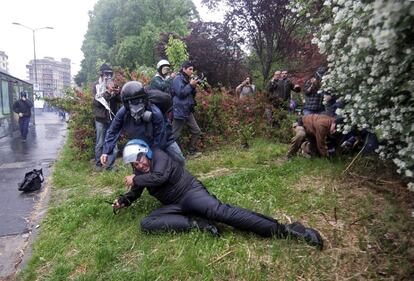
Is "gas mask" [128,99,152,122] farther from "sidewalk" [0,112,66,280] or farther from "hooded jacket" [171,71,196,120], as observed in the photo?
"hooded jacket" [171,71,196,120]

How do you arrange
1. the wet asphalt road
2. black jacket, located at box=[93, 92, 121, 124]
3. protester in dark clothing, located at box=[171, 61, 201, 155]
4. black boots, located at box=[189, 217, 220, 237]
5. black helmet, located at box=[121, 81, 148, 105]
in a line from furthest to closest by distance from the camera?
black jacket, located at box=[93, 92, 121, 124]
protester in dark clothing, located at box=[171, 61, 201, 155]
the wet asphalt road
black helmet, located at box=[121, 81, 148, 105]
black boots, located at box=[189, 217, 220, 237]

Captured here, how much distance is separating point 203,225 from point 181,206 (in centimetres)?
33

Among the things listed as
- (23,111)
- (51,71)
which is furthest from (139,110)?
(51,71)

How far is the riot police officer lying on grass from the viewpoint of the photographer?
382 centimetres

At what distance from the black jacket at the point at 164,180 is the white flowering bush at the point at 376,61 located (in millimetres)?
1848

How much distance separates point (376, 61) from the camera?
7.24ft

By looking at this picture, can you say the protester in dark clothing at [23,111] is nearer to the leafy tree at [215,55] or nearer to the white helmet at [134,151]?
the leafy tree at [215,55]

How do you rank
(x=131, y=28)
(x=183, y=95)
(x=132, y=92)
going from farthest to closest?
(x=131, y=28) < (x=183, y=95) < (x=132, y=92)

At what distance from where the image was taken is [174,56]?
568 inches

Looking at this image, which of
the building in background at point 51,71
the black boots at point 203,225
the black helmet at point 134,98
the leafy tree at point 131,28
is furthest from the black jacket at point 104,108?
the building in background at point 51,71

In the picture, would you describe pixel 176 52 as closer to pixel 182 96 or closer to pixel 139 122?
pixel 182 96

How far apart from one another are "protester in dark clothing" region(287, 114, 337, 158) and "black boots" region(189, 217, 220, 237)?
8.51 ft

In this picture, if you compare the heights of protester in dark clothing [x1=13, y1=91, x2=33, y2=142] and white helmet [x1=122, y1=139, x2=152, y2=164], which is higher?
white helmet [x1=122, y1=139, x2=152, y2=164]

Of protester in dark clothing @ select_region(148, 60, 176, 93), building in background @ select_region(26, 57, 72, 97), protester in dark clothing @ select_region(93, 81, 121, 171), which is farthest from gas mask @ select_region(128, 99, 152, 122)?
building in background @ select_region(26, 57, 72, 97)
